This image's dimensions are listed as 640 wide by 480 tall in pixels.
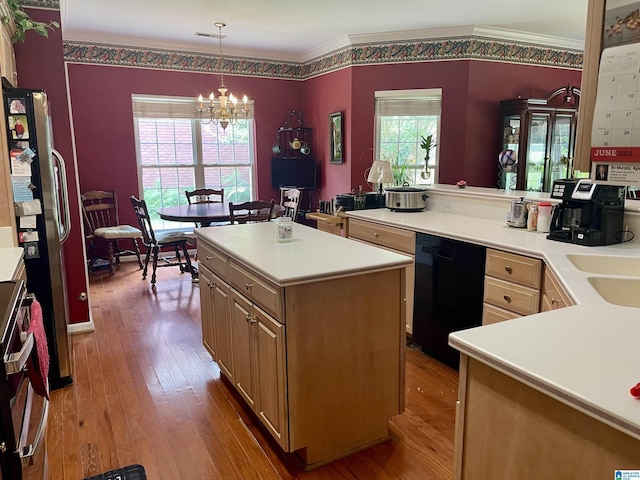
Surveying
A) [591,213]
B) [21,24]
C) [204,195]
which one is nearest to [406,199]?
[591,213]

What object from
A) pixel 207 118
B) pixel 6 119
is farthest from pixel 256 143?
pixel 6 119

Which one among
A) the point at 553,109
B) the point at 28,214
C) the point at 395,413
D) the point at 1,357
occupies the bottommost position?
the point at 395,413

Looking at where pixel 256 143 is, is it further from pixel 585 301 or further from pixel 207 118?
pixel 585 301

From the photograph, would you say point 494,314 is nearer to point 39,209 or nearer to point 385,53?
point 39,209

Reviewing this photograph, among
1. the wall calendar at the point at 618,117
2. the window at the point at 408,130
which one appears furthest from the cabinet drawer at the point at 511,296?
the window at the point at 408,130

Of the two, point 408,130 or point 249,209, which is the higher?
point 408,130

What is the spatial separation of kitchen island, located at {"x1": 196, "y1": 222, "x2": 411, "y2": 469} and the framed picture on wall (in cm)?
369

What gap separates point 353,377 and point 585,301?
1.00 metres

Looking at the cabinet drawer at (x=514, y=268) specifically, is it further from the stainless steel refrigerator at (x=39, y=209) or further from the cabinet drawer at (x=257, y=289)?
the stainless steel refrigerator at (x=39, y=209)

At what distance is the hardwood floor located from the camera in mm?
2066

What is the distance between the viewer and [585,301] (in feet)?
4.84

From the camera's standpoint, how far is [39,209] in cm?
262

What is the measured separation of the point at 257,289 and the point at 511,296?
1.33 metres

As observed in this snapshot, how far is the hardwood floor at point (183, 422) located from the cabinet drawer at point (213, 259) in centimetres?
72
